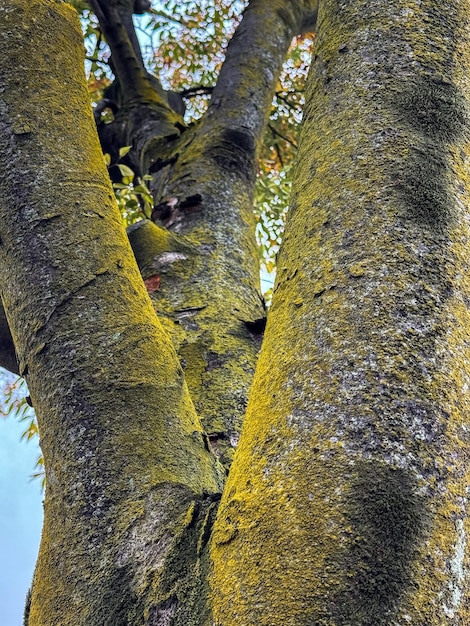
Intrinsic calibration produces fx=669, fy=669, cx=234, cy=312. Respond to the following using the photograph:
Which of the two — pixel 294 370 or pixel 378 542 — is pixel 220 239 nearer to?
pixel 294 370

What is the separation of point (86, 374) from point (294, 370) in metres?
0.43

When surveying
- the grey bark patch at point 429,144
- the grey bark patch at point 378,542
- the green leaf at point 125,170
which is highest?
the green leaf at point 125,170

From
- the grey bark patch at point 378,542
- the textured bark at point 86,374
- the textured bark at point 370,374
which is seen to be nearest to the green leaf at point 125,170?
the textured bark at point 86,374

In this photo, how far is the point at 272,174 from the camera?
6.41 m

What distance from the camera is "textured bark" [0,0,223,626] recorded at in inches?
44.8

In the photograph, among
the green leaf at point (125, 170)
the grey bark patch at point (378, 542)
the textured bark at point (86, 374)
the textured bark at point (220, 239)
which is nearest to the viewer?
the grey bark patch at point (378, 542)

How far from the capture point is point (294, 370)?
1105 mm

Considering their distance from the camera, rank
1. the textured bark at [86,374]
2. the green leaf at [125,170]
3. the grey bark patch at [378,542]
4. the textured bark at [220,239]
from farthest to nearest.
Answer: the green leaf at [125,170] → the textured bark at [220,239] → the textured bark at [86,374] → the grey bark patch at [378,542]

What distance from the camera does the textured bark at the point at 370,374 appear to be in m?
0.90

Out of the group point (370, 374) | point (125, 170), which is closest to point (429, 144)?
point (370, 374)

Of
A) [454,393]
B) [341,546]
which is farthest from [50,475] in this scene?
[454,393]

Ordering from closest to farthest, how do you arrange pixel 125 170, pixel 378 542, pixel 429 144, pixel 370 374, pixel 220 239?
pixel 378 542 < pixel 370 374 < pixel 429 144 < pixel 220 239 < pixel 125 170

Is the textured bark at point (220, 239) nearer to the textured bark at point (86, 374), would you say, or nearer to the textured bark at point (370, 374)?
the textured bark at point (86, 374)

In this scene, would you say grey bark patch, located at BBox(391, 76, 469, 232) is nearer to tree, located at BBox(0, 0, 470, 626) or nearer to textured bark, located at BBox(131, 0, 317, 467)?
tree, located at BBox(0, 0, 470, 626)
